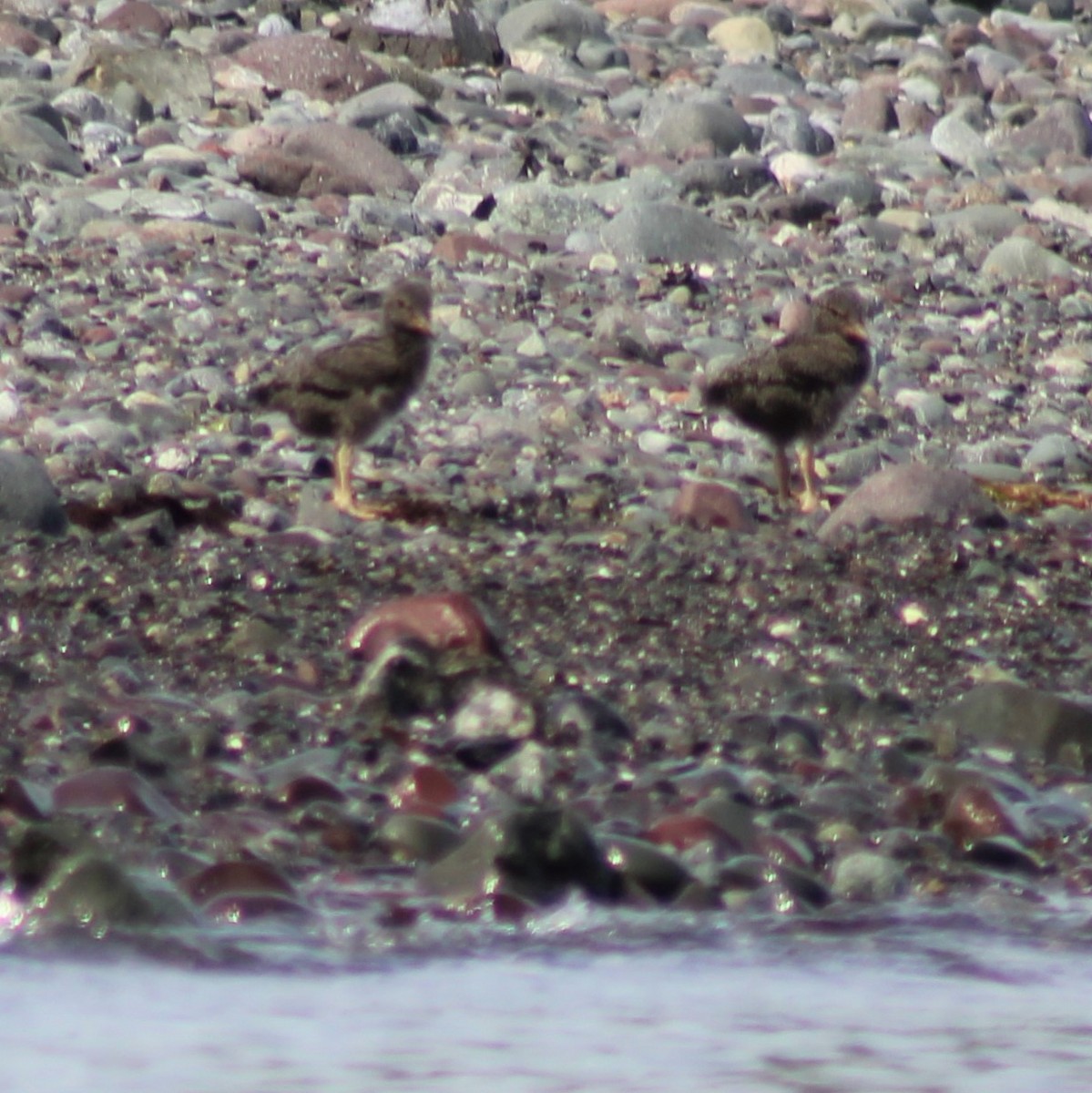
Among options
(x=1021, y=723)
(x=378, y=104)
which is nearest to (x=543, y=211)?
(x=378, y=104)

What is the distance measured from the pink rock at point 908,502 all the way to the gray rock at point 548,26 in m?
8.72

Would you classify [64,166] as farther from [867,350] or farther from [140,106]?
[867,350]

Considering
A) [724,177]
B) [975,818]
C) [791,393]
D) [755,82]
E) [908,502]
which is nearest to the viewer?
[975,818]

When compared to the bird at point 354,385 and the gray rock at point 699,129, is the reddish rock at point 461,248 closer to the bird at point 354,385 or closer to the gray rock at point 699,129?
the bird at point 354,385

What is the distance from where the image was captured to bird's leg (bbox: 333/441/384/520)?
6945 millimetres

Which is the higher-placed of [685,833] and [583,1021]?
[685,833]

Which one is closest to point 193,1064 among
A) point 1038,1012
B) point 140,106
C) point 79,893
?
point 79,893

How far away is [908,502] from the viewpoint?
22.2 ft

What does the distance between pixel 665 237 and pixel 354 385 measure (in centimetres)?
331

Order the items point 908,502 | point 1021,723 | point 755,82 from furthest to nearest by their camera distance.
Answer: point 755,82 < point 908,502 < point 1021,723

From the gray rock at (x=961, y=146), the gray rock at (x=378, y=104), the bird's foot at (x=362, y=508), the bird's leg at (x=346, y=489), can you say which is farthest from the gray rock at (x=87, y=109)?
the bird's foot at (x=362, y=508)

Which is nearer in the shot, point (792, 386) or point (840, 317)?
point (792, 386)

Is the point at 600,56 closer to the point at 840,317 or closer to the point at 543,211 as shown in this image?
the point at 543,211

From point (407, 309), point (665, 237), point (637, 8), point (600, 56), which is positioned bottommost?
point (407, 309)
